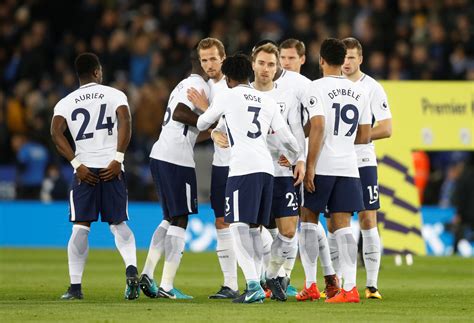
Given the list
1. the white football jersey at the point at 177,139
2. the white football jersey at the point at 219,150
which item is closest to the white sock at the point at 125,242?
the white football jersey at the point at 177,139

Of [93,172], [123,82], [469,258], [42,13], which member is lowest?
[469,258]

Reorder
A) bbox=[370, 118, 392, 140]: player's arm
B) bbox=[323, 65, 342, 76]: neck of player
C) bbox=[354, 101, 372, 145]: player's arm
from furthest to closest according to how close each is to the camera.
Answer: bbox=[370, 118, 392, 140]: player's arm → bbox=[354, 101, 372, 145]: player's arm → bbox=[323, 65, 342, 76]: neck of player

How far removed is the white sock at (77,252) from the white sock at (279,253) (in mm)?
1893

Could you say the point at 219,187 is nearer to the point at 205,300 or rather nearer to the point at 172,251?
the point at 172,251

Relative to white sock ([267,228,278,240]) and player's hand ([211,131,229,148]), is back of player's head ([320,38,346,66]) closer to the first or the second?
player's hand ([211,131,229,148])

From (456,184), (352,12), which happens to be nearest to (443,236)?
(456,184)

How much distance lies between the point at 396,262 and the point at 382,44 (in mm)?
7000

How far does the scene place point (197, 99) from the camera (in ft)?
43.2

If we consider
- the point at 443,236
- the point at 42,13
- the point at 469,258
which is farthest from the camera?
the point at 42,13

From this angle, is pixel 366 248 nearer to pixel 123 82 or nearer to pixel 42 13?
pixel 123 82

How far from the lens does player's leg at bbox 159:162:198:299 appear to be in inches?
523

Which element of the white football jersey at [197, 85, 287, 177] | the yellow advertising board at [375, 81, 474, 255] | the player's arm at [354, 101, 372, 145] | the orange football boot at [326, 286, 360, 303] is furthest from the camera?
the yellow advertising board at [375, 81, 474, 255]

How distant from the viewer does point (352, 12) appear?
26938 millimetres

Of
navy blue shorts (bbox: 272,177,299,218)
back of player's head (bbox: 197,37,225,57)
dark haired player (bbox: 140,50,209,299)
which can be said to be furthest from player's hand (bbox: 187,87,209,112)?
navy blue shorts (bbox: 272,177,299,218)
